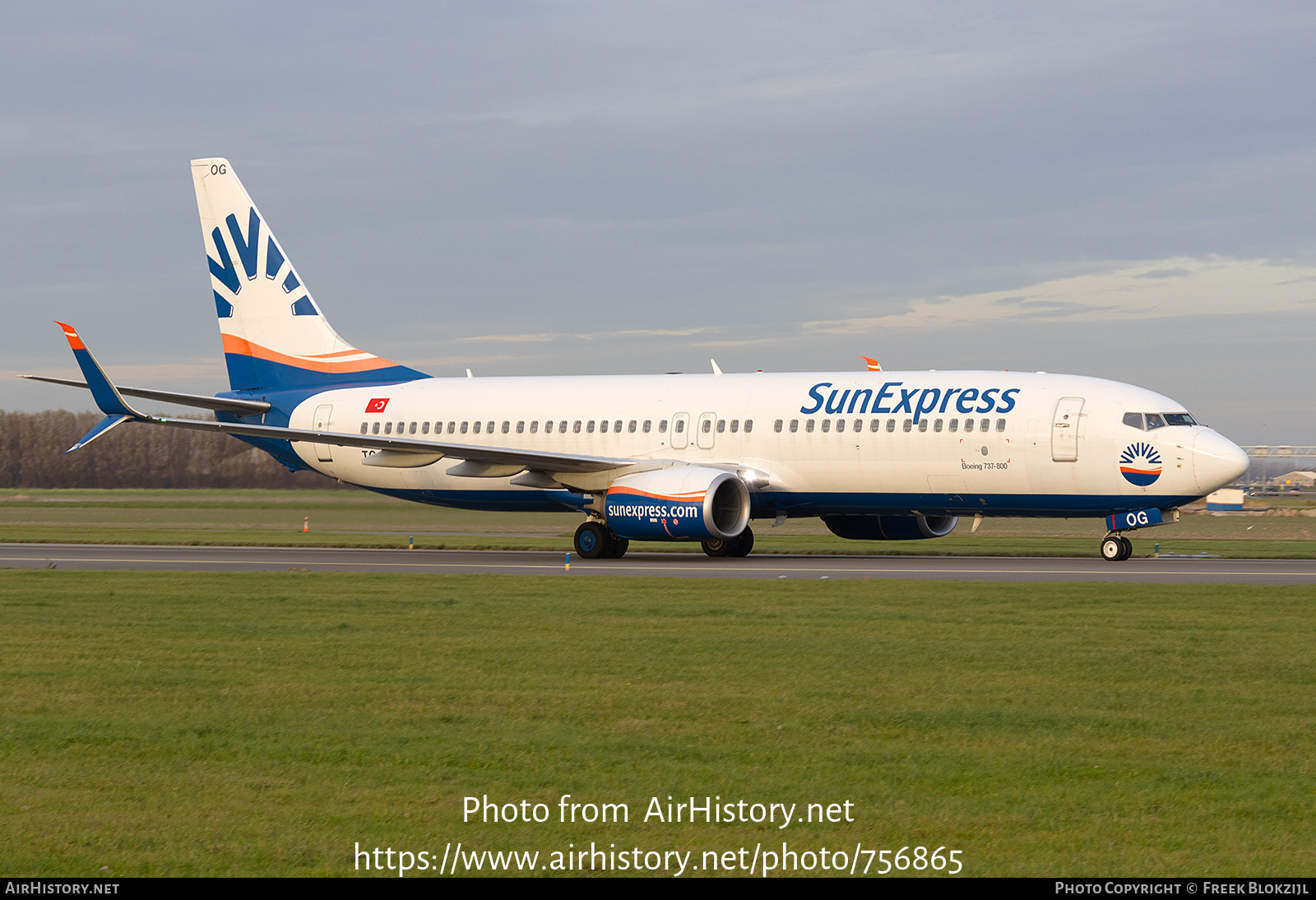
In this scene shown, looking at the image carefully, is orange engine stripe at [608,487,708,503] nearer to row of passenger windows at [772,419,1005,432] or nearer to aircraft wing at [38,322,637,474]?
aircraft wing at [38,322,637,474]

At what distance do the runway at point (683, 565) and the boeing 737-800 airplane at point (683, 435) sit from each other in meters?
1.09

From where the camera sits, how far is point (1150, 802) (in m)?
7.49

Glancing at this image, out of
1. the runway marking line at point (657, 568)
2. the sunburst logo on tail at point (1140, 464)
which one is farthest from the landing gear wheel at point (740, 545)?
the sunburst logo on tail at point (1140, 464)

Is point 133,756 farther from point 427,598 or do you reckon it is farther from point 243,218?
point 243,218

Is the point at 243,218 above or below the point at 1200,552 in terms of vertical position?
above

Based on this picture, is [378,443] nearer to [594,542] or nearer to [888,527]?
[594,542]

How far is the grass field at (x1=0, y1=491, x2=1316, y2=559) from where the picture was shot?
3478 cm

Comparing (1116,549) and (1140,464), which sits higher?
(1140,464)

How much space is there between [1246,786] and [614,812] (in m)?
3.69

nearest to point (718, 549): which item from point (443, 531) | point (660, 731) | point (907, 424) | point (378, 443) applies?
point (907, 424)

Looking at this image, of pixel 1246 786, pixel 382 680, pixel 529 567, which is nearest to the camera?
pixel 1246 786

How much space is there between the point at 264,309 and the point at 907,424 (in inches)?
744

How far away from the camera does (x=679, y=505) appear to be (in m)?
28.5
